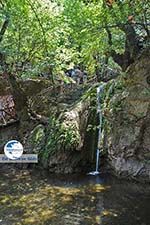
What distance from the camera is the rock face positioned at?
383 inches

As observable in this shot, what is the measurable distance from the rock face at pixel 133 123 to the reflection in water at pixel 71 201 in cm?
57

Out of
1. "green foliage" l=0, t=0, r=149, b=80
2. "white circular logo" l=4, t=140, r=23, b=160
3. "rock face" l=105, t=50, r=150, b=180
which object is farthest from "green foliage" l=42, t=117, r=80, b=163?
"white circular logo" l=4, t=140, r=23, b=160

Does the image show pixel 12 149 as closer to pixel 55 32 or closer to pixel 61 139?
pixel 61 139

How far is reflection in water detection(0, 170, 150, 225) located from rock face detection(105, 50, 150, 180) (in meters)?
0.57

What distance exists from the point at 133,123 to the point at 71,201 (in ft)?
9.43

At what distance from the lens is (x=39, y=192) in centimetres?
896

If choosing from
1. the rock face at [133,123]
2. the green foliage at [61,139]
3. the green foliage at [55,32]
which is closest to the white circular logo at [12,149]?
the green foliage at [55,32]

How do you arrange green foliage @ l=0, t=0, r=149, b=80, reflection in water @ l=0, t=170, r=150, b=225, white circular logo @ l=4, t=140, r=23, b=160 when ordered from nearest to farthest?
white circular logo @ l=4, t=140, r=23, b=160 → reflection in water @ l=0, t=170, r=150, b=225 → green foliage @ l=0, t=0, r=149, b=80

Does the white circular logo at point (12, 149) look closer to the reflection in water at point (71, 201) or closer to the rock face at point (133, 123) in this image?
the reflection in water at point (71, 201)

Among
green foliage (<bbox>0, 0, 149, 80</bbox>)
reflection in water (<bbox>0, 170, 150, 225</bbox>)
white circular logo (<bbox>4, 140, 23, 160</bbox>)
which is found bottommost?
reflection in water (<bbox>0, 170, 150, 225</bbox>)

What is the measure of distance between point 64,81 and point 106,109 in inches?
151

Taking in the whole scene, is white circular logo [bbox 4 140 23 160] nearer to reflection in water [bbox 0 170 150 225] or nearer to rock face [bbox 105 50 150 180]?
reflection in water [bbox 0 170 150 225]

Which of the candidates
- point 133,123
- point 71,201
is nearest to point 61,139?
point 133,123

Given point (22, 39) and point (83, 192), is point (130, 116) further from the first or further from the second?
point (22, 39)
